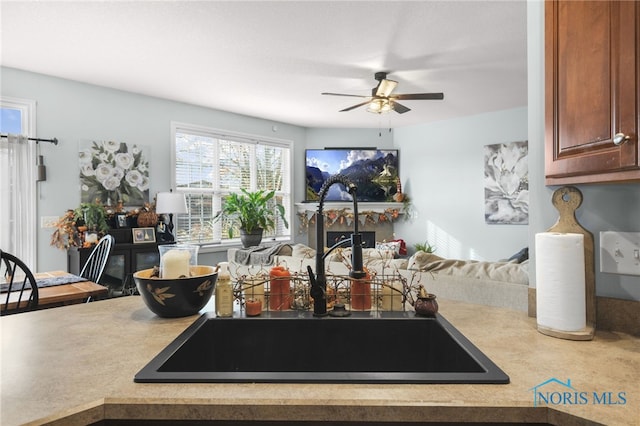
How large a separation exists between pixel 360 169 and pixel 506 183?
2.36m

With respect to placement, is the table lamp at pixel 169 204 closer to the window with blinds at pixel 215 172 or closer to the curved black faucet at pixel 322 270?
the window with blinds at pixel 215 172

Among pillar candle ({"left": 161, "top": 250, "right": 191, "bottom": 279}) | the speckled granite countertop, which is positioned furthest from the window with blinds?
the speckled granite countertop

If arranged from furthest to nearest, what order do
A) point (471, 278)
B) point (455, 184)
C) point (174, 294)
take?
point (455, 184)
point (471, 278)
point (174, 294)

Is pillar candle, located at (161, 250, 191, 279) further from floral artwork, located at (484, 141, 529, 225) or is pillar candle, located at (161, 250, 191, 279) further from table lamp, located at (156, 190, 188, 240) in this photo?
floral artwork, located at (484, 141, 529, 225)

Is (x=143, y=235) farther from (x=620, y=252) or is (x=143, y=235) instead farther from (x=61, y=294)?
(x=620, y=252)

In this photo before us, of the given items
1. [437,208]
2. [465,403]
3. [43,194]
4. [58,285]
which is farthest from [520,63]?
[43,194]

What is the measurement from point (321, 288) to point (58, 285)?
230 centimetres

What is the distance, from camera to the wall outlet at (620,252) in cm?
107

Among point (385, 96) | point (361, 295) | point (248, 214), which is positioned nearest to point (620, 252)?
point (361, 295)

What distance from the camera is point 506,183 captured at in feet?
18.5

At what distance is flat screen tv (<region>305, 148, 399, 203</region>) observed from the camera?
6.85m

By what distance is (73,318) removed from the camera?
4.09 ft

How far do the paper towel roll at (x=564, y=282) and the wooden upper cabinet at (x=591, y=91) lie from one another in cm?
17

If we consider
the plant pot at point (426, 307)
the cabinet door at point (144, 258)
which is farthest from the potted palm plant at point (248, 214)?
the plant pot at point (426, 307)
